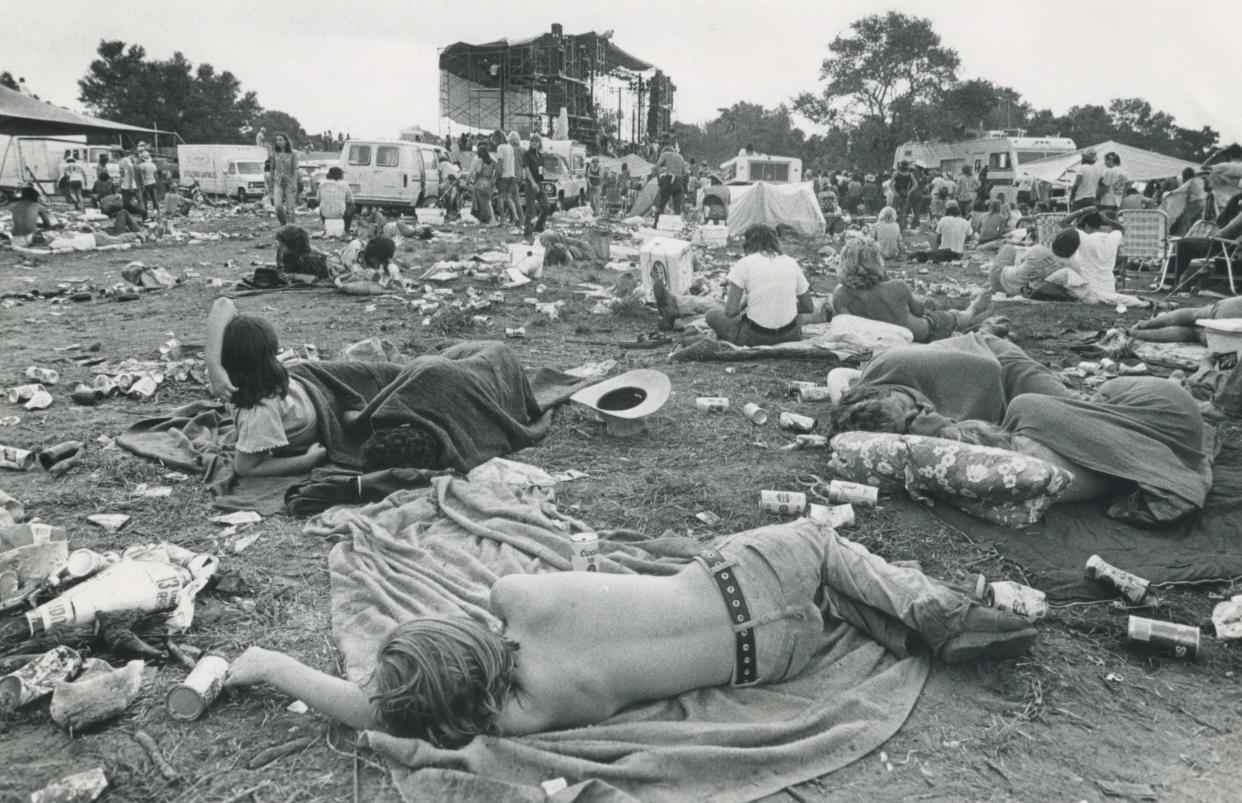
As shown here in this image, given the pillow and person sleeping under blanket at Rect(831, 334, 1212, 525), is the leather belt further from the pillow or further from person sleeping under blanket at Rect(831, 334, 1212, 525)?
person sleeping under blanket at Rect(831, 334, 1212, 525)

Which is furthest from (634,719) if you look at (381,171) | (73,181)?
(73,181)

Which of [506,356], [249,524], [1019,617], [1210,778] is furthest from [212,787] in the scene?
[506,356]

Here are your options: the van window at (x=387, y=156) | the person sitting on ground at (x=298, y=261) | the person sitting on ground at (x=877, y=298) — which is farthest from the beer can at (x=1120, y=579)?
the van window at (x=387, y=156)

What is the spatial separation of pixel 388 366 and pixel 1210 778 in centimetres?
404

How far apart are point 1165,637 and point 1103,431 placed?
105cm

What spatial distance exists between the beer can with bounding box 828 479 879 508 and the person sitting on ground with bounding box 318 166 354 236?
1149cm

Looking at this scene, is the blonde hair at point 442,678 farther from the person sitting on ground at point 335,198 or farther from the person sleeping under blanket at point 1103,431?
the person sitting on ground at point 335,198

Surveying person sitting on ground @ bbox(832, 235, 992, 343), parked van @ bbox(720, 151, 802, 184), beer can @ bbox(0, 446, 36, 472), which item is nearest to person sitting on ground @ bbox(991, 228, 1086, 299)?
person sitting on ground @ bbox(832, 235, 992, 343)

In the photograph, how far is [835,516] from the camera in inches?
139

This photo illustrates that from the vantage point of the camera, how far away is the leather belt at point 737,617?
228cm

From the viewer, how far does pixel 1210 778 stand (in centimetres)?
211

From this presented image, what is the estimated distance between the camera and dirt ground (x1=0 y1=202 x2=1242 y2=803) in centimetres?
211

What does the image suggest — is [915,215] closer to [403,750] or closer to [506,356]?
[506,356]

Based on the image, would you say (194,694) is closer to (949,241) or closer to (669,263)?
(669,263)
